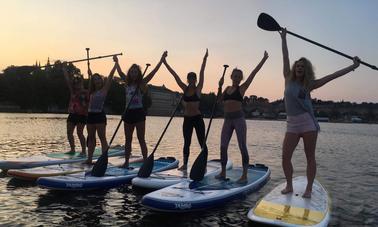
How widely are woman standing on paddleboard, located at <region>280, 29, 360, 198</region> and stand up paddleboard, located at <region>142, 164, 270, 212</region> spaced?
167 centimetres

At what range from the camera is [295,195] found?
8367 mm

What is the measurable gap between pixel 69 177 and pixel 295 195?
548 cm

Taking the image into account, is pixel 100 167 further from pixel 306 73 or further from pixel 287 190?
pixel 306 73

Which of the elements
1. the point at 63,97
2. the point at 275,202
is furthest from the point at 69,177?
the point at 63,97

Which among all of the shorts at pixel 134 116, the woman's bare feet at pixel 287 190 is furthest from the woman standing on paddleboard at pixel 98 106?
the woman's bare feet at pixel 287 190

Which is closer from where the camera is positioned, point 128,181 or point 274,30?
point 274,30

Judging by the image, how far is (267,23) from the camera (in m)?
8.88

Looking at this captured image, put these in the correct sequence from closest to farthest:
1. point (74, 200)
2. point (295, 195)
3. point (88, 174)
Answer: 1. point (295, 195)
2. point (74, 200)
3. point (88, 174)

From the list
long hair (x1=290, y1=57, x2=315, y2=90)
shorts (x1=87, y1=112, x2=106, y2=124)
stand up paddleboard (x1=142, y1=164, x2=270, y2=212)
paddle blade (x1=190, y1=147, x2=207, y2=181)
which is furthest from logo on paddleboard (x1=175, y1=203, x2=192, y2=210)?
shorts (x1=87, y1=112, x2=106, y2=124)

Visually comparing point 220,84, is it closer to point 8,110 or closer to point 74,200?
point 74,200

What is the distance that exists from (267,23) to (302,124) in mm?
2517

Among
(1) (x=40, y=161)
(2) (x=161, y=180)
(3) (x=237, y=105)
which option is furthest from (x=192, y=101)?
(1) (x=40, y=161)

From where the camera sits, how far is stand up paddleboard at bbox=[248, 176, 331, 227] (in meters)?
6.80

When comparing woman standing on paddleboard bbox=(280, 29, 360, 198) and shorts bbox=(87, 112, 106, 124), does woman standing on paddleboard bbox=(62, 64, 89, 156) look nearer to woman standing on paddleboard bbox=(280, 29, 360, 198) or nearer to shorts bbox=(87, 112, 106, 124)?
shorts bbox=(87, 112, 106, 124)
